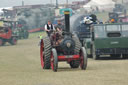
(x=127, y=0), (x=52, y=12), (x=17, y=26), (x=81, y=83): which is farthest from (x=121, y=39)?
(x=127, y=0)

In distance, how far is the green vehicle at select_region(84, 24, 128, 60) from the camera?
22.4 metres

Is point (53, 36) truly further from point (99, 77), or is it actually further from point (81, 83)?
point (81, 83)

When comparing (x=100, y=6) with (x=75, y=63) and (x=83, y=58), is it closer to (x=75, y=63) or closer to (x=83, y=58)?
(x=75, y=63)

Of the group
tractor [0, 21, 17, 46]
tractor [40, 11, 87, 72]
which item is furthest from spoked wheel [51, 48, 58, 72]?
tractor [0, 21, 17, 46]

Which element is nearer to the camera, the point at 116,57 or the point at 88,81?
the point at 88,81

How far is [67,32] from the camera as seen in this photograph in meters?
16.8

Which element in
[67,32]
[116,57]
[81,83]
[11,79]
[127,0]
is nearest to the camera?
[81,83]

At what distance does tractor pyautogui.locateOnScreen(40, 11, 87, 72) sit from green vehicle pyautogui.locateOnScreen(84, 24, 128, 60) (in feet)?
16.8

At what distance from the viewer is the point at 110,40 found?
22.5m

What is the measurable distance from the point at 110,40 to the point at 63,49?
247 inches

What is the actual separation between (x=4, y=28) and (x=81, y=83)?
106ft

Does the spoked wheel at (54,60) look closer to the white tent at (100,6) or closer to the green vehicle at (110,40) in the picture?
the green vehicle at (110,40)

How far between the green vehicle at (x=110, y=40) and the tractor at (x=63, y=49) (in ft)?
16.8

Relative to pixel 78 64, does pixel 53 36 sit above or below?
above
